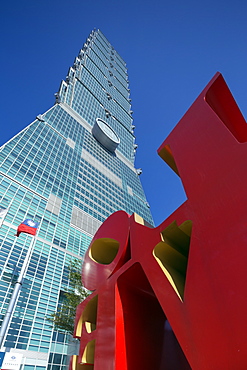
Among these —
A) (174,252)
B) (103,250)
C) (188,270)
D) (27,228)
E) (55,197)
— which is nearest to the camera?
(188,270)

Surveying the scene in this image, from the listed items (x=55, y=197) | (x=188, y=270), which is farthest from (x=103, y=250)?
(x=55, y=197)

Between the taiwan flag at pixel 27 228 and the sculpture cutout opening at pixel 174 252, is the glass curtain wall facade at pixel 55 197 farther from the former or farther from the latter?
the sculpture cutout opening at pixel 174 252

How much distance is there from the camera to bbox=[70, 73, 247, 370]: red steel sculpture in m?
4.73

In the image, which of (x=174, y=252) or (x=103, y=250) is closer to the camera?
(x=174, y=252)

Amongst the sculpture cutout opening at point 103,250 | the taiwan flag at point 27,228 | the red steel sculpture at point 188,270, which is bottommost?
the red steel sculpture at point 188,270

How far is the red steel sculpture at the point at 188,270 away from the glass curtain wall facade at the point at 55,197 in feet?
48.4

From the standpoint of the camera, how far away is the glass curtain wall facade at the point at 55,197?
67.5 feet

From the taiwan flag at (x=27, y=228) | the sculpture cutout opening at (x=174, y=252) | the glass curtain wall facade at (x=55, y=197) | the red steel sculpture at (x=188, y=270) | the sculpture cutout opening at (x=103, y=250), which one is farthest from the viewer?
the glass curtain wall facade at (x=55, y=197)

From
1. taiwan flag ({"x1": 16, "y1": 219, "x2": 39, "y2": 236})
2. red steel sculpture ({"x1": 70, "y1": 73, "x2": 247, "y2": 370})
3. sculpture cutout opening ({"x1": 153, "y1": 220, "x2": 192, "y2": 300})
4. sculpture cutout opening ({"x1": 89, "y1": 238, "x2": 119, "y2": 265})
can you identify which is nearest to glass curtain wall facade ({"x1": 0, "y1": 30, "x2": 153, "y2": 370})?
taiwan flag ({"x1": 16, "y1": 219, "x2": 39, "y2": 236})

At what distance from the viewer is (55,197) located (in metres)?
33.9

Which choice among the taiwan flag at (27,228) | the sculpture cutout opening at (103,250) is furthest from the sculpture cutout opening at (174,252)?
the taiwan flag at (27,228)

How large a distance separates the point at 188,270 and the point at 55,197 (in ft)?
100

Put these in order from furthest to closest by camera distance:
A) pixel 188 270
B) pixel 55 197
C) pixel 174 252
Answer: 1. pixel 55 197
2. pixel 174 252
3. pixel 188 270

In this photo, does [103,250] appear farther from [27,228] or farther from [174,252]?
[27,228]
